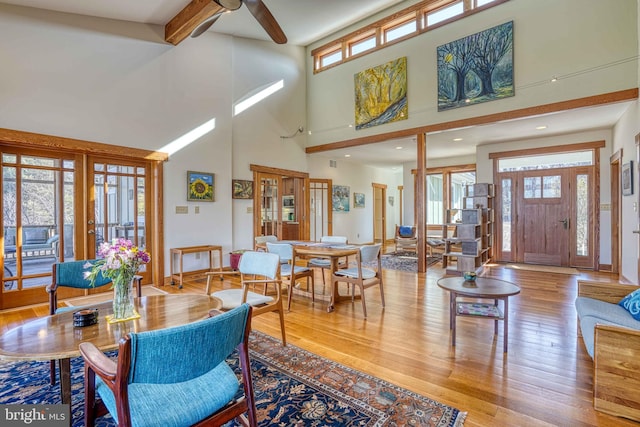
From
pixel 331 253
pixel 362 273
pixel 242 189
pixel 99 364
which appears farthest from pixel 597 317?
pixel 242 189

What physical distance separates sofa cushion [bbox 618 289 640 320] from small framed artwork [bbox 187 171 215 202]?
5675 millimetres

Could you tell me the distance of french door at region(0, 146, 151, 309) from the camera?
384cm

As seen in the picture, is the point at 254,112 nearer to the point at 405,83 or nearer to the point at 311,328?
the point at 405,83

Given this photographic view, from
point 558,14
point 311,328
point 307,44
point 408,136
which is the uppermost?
point 307,44

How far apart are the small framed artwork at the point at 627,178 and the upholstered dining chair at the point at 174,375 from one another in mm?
5716

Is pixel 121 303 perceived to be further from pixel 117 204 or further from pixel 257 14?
pixel 117 204

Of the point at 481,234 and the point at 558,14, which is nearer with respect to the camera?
the point at 558,14

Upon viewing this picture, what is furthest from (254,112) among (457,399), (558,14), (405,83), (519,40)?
(457,399)

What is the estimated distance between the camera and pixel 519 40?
505 centimetres

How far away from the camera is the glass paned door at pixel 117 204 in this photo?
452 cm

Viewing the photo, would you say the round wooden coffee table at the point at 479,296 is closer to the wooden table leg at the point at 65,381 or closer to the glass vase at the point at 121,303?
the glass vase at the point at 121,303

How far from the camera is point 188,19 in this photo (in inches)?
179

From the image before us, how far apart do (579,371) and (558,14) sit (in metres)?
5.10

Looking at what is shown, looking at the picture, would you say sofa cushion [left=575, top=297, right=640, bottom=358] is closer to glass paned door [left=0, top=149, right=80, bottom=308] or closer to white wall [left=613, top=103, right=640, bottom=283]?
white wall [left=613, top=103, right=640, bottom=283]
